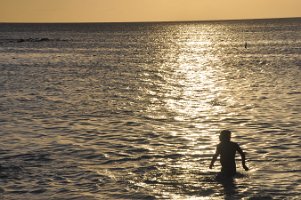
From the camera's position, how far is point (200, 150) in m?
25.9

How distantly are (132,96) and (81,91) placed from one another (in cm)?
641

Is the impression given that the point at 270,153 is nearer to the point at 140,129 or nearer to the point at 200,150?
the point at 200,150

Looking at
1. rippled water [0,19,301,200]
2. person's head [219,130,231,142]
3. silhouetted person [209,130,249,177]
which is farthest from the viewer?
rippled water [0,19,301,200]

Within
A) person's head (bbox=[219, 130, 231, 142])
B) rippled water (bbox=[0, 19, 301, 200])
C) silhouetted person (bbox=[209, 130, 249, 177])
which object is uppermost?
person's head (bbox=[219, 130, 231, 142])

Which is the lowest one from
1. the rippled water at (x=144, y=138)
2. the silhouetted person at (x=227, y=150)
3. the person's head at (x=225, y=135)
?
the rippled water at (x=144, y=138)

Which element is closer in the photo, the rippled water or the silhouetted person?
the silhouetted person

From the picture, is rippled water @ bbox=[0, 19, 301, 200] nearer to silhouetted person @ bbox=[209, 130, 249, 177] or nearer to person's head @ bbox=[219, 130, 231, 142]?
silhouetted person @ bbox=[209, 130, 249, 177]

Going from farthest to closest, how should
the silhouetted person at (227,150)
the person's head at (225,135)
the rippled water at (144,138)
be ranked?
1. the rippled water at (144,138)
2. the silhouetted person at (227,150)
3. the person's head at (225,135)

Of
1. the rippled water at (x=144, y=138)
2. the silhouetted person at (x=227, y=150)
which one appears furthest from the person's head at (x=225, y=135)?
the rippled water at (x=144, y=138)

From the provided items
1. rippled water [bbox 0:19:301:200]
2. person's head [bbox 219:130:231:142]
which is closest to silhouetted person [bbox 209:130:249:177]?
person's head [bbox 219:130:231:142]

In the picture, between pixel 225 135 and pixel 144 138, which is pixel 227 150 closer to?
pixel 225 135

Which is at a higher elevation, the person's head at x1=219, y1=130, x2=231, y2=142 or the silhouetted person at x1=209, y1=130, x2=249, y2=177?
the person's head at x1=219, y1=130, x2=231, y2=142

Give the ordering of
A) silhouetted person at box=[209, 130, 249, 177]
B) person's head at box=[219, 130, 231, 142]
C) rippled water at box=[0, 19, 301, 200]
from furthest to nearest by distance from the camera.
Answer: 1. rippled water at box=[0, 19, 301, 200]
2. silhouetted person at box=[209, 130, 249, 177]
3. person's head at box=[219, 130, 231, 142]

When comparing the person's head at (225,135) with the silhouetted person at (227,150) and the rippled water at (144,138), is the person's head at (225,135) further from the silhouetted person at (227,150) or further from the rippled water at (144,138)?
the rippled water at (144,138)
